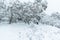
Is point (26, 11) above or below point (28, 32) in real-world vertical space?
above

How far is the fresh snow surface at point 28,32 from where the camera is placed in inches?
167

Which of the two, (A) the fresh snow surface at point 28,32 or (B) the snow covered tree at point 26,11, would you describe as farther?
(B) the snow covered tree at point 26,11

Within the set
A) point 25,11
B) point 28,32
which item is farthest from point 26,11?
point 28,32

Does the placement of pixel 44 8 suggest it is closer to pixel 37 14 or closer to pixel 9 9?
pixel 37 14

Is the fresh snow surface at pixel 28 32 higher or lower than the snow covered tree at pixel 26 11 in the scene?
lower

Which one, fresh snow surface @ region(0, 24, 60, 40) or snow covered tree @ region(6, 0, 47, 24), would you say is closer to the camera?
fresh snow surface @ region(0, 24, 60, 40)

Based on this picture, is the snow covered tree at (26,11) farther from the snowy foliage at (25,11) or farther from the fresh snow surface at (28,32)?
the fresh snow surface at (28,32)

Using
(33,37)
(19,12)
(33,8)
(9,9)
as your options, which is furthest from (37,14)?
(33,37)

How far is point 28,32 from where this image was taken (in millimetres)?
4586

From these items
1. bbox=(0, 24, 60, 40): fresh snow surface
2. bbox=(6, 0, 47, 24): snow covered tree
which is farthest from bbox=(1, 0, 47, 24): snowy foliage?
bbox=(0, 24, 60, 40): fresh snow surface

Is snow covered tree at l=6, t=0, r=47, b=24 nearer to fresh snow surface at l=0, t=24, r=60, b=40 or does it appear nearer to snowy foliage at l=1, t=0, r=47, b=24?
snowy foliage at l=1, t=0, r=47, b=24

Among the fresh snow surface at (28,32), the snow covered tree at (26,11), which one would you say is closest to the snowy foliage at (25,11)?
the snow covered tree at (26,11)

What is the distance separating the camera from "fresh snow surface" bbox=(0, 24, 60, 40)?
167 inches

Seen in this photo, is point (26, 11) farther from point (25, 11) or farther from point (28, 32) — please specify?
point (28, 32)
